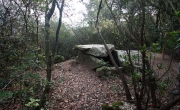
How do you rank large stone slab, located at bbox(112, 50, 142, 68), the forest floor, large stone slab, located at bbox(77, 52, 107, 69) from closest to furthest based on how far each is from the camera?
large stone slab, located at bbox(112, 50, 142, 68) → the forest floor → large stone slab, located at bbox(77, 52, 107, 69)

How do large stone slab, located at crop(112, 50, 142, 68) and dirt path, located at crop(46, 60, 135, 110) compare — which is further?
dirt path, located at crop(46, 60, 135, 110)

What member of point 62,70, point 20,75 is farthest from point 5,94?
point 62,70

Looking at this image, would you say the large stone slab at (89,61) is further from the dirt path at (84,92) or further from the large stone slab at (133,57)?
the large stone slab at (133,57)

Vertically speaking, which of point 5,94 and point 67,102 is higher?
point 5,94

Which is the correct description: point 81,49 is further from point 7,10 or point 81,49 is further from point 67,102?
point 7,10

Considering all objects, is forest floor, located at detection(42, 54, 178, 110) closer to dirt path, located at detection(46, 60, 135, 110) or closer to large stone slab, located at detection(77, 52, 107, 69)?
→ dirt path, located at detection(46, 60, 135, 110)

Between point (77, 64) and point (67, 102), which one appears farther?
point (77, 64)

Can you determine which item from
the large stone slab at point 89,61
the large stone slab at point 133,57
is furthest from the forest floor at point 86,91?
the large stone slab at point 133,57

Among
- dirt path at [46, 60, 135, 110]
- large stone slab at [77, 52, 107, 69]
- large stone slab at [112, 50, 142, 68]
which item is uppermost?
large stone slab at [112, 50, 142, 68]

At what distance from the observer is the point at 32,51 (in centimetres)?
270

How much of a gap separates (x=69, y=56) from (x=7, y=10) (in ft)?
20.5

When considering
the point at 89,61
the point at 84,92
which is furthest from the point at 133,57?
the point at 89,61

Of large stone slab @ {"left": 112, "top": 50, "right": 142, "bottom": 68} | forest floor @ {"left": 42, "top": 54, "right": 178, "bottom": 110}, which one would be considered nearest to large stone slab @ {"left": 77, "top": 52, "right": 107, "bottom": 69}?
forest floor @ {"left": 42, "top": 54, "right": 178, "bottom": 110}

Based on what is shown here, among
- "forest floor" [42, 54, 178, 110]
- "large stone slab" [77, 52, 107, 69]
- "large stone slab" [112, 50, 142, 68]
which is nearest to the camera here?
"large stone slab" [112, 50, 142, 68]
